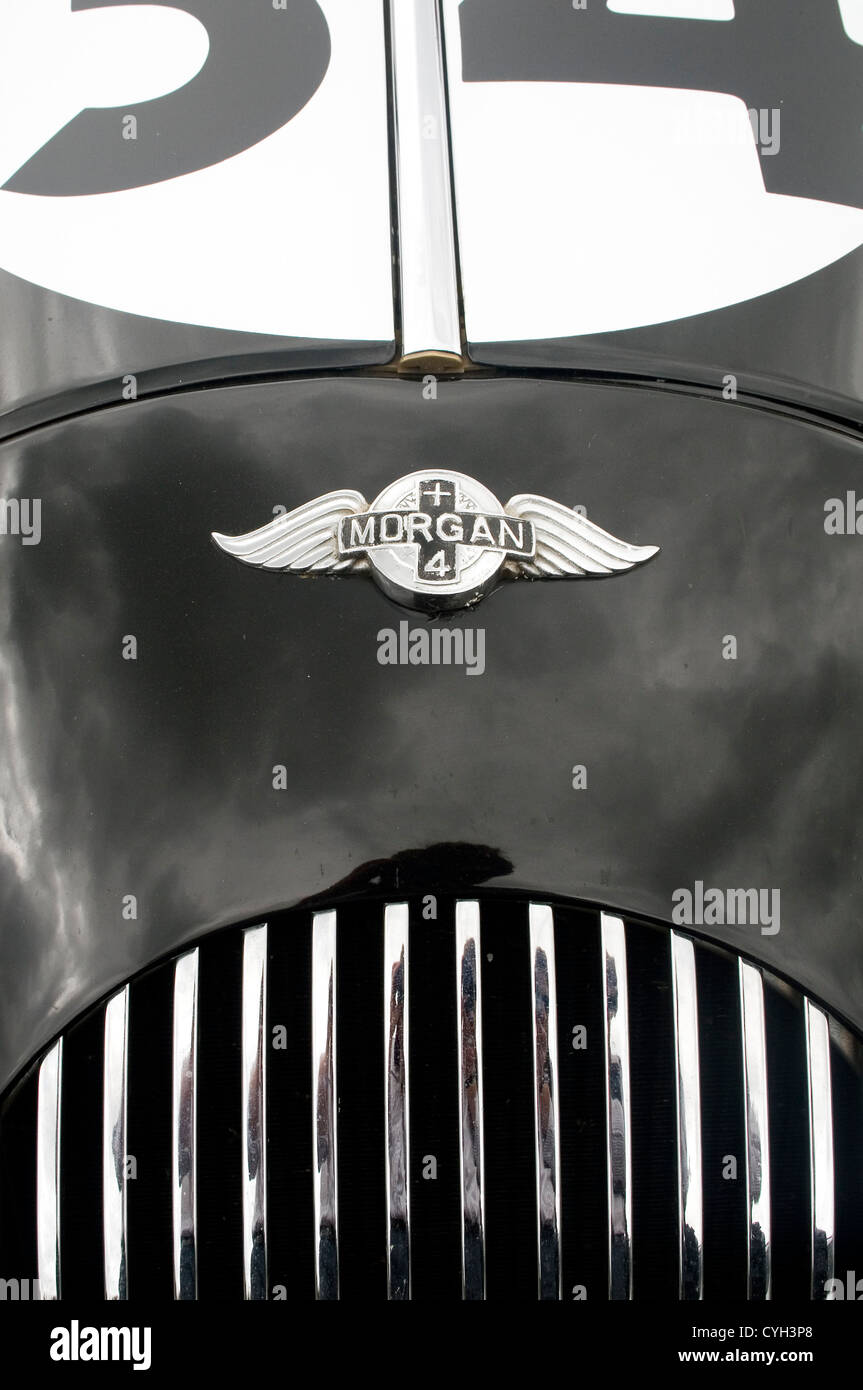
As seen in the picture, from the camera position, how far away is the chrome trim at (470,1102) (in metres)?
1.82

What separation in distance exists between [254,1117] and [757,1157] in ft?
2.22

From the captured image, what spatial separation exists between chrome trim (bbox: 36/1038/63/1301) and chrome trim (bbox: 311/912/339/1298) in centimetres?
35

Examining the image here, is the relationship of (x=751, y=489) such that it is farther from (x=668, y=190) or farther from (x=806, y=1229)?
(x=806, y=1229)

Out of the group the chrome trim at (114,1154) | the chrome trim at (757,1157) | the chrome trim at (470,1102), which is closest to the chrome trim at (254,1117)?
the chrome trim at (114,1154)

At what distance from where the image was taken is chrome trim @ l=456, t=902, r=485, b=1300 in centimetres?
182

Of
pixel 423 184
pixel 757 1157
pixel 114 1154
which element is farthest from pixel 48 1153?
pixel 423 184

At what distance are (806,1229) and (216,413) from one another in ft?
4.63

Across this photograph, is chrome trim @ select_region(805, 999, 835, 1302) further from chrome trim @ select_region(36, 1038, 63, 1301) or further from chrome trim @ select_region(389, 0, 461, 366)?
chrome trim @ select_region(389, 0, 461, 366)

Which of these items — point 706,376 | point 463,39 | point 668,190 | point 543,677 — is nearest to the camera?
point 543,677

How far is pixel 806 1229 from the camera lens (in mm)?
1856

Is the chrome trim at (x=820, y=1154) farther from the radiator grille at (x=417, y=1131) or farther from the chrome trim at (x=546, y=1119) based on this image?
the chrome trim at (x=546, y=1119)

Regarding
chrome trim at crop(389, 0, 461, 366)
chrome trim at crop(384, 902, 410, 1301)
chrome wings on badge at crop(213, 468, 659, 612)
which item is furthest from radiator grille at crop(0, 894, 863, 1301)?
chrome trim at crop(389, 0, 461, 366)
